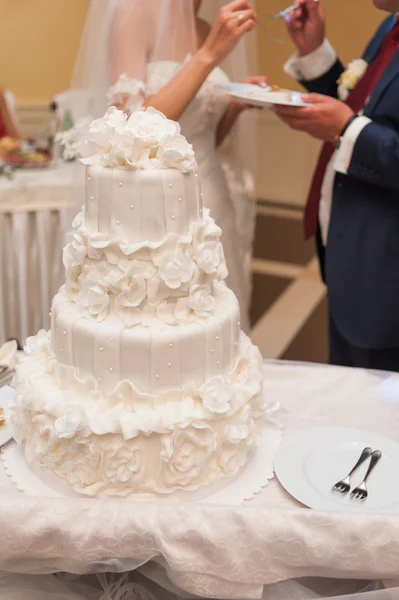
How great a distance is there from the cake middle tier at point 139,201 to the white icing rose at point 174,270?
0.04 m

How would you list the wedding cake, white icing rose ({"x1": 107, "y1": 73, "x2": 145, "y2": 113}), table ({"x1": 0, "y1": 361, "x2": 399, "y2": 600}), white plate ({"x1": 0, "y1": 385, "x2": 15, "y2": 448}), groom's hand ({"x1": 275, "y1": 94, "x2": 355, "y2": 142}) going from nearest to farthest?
Result: table ({"x1": 0, "y1": 361, "x2": 399, "y2": 600}), the wedding cake, white plate ({"x1": 0, "y1": 385, "x2": 15, "y2": 448}), groom's hand ({"x1": 275, "y1": 94, "x2": 355, "y2": 142}), white icing rose ({"x1": 107, "y1": 73, "x2": 145, "y2": 113})

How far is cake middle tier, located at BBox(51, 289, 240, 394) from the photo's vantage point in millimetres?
1054

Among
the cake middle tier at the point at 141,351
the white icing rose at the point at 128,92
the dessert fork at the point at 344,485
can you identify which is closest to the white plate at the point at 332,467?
the dessert fork at the point at 344,485

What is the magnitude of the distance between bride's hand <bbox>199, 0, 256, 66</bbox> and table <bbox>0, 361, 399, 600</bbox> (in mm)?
1300

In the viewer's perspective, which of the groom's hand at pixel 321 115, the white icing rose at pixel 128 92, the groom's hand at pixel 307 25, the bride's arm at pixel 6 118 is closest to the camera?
the groom's hand at pixel 321 115

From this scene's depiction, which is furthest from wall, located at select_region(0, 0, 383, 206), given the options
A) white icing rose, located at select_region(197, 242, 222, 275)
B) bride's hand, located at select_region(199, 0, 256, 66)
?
white icing rose, located at select_region(197, 242, 222, 275)

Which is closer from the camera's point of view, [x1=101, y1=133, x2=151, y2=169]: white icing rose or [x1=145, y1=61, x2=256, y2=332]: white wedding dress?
[x1=101, y1=133, x2=151, y2=169]: white icing rose

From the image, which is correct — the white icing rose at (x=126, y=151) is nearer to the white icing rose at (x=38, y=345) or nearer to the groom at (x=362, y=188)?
the white icing rose at (x=38, y=345)

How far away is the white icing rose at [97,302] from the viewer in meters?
1.06

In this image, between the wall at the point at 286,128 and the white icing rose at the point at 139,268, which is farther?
the wall at the point at 286,128

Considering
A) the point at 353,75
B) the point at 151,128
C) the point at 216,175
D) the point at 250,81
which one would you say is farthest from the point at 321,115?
the point at 151,128

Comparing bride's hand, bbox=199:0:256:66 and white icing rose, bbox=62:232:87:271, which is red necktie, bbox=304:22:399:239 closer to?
bride's hand, bbox=199:0:256:66

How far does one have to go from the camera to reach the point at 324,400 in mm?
1415

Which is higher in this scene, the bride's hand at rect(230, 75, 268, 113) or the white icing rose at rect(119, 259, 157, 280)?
the bride's hand at rect(230, 75, 268, 113)
